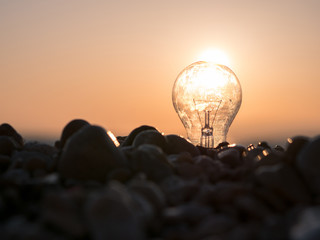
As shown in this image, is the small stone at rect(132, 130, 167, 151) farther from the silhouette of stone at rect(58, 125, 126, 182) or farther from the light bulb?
the light bulb

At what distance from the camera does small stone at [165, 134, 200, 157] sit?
439 centimetres

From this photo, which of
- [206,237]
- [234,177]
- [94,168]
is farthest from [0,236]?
[234,177]

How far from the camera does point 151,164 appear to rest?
3.21 meters

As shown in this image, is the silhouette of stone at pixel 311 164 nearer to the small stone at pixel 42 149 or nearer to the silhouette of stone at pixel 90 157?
the silhouette of stone at pixel 90 157

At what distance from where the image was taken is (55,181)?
275 cm

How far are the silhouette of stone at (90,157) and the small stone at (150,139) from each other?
879 millimetres

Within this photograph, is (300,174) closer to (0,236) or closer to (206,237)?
(206,237)

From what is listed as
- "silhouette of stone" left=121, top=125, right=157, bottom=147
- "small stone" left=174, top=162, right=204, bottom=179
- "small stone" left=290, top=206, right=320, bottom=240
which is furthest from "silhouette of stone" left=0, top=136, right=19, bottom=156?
"small stone" left=290, top=206, right=320, bottom=240

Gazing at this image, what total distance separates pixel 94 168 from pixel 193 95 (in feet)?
14.4

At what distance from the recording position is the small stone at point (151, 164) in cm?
315

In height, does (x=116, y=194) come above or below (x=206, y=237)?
above

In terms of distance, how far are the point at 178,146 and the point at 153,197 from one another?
6.83ft

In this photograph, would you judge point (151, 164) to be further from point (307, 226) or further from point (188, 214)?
point (307, 226)

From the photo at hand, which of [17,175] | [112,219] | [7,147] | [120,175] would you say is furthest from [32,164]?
[112,219]
